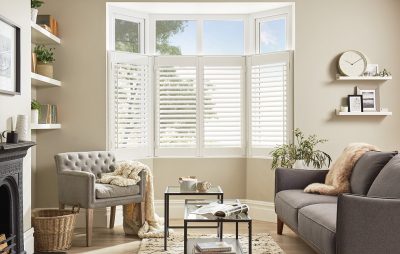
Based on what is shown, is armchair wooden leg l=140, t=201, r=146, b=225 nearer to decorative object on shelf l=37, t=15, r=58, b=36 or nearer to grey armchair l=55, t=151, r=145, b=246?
grey armchair l=55, t=151, r=145, b=246

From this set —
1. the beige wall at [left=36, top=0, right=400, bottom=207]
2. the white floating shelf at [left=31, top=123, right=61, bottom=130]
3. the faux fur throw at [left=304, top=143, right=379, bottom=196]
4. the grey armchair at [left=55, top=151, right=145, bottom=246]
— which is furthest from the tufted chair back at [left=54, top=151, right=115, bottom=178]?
the faux fur throw at [left=304, top=143, right=379, bottom=196]

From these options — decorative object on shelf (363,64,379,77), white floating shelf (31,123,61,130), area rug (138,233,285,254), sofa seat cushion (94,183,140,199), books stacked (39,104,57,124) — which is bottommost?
area rug (138,233,285,254)

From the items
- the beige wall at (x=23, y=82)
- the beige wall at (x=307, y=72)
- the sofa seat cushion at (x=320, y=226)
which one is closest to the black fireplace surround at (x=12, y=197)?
the beige wall at (x=23, y=82)

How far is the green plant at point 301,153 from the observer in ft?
19.3

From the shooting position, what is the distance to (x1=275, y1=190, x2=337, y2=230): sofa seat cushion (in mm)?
4578

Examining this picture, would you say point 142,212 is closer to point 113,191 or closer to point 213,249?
point 113,191

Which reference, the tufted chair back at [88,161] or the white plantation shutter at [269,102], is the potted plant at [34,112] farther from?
the white plantation shutter at [269,102]

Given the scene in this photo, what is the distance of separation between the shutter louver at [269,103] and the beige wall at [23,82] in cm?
290

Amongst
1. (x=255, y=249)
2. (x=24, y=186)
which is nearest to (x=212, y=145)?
(x=255, y=249)

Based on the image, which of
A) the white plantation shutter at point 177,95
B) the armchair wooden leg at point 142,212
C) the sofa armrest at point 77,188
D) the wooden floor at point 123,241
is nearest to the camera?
the wooden floor at point 123,241

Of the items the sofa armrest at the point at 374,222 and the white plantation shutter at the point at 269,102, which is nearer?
the sofa armrest at the point at 374,222

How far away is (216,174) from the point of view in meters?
6.65

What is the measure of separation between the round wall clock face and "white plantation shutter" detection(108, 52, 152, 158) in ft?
7.77

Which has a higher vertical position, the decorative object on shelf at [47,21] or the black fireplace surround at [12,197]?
the decorative object on shelf at [47,21]
